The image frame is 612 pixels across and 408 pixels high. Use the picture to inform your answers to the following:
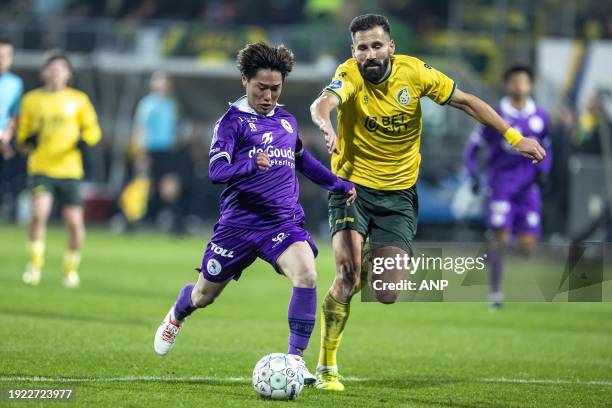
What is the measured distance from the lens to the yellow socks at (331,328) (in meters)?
7.11

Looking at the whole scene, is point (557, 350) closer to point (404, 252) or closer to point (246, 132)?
point (404, 252)

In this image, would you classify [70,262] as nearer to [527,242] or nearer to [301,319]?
[527,242]

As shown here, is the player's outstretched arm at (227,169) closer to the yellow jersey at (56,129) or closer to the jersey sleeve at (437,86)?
the jersey sleeve at (437,86)

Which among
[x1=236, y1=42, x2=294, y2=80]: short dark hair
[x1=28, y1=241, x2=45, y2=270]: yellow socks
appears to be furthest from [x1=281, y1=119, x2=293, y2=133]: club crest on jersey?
[x1=28, y1=241, x2=45, y2=270]: yellow socks

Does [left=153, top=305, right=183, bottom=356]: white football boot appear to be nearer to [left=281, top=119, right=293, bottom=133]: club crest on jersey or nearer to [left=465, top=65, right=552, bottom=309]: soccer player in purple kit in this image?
[left=281, top=119, right=293, bottom=133]: club crest on jersey

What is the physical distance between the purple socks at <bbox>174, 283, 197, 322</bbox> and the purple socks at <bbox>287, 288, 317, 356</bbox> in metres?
0.93

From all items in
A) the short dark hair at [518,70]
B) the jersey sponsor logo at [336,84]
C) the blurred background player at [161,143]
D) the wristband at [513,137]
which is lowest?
the wristband at [513,137]

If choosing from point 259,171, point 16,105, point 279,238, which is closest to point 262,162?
point 259,171

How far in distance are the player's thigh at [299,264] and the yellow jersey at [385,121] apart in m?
0.92

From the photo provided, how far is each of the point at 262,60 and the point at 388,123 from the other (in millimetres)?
1116

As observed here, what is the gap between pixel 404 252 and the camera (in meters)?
7.57

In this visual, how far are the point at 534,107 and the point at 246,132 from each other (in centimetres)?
673

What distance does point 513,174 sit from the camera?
12.9 meters
